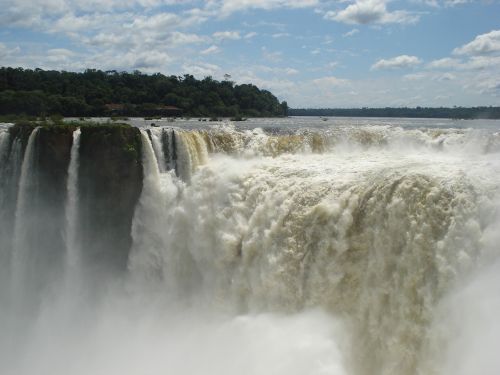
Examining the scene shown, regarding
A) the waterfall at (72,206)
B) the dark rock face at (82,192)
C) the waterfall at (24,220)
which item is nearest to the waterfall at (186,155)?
the dark rock face at (82,192)

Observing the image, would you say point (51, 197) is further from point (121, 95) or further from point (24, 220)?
point (121, 95)

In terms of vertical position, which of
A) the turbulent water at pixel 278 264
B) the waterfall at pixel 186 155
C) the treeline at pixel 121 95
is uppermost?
the treeline at pixel 121 95

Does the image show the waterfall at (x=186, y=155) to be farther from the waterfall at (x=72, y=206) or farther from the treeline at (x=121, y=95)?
the treeline at (x=121, y=95)

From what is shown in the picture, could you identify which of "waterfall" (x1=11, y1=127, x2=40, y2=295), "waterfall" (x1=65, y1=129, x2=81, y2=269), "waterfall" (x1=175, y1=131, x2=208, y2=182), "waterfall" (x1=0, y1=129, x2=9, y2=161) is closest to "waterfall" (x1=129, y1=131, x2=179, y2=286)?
"waterfall" (x1=175, y1=131, x2=208, y2=182)

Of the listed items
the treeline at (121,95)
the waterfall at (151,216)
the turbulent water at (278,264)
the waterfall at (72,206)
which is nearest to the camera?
the turbulent water at (278,264)

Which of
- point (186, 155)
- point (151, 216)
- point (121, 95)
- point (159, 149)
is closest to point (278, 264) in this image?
point (151, 216)

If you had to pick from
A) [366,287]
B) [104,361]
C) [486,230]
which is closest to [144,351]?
[104,361]

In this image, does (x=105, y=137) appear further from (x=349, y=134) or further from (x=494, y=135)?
(x=494, y=135)
